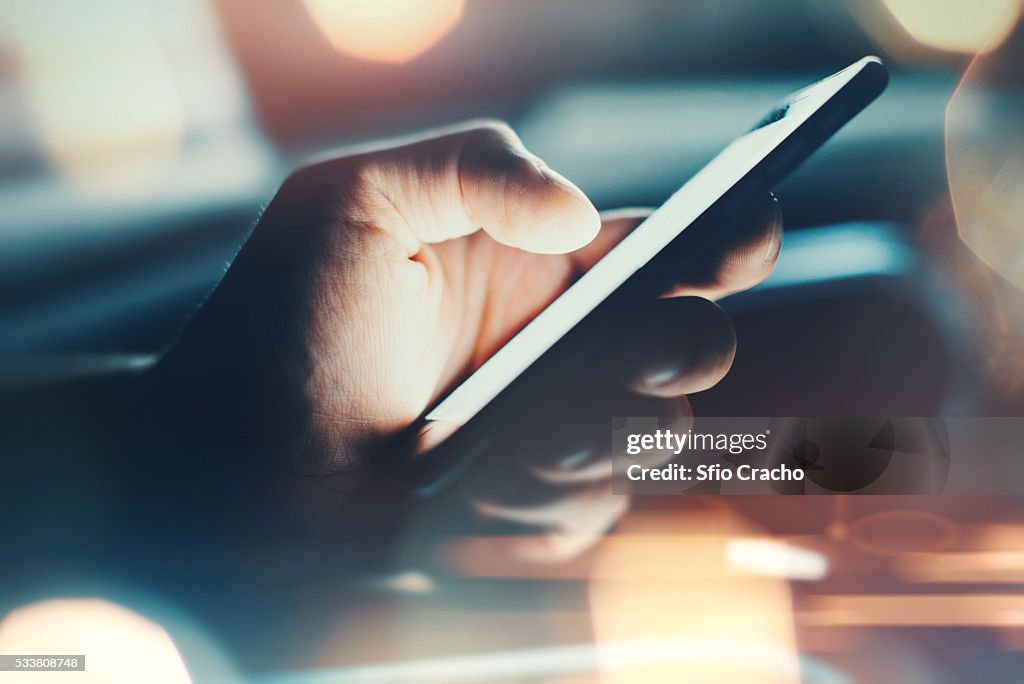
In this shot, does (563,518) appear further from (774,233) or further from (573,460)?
(774,233)

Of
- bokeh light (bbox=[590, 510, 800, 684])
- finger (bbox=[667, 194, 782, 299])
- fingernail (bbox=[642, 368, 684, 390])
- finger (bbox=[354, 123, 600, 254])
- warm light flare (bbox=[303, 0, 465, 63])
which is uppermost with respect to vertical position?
warm light flare (bbox=[303, 0, 465, 63])

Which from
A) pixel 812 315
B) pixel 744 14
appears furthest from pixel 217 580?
pixel 744 14

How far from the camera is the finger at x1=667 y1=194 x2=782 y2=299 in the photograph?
73cm

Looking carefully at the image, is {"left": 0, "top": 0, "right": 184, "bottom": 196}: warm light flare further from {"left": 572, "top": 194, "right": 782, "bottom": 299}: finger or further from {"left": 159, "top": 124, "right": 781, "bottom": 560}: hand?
{"left": 572, "top": 194, "right": 782, "bottom": 299}: finger

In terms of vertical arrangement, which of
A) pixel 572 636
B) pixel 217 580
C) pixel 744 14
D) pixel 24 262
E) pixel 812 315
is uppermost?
pixel 744 14

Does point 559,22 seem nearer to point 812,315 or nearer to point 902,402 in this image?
point 812,315

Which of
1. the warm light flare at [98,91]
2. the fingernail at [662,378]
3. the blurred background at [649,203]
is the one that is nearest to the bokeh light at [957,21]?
the blurred background at [649,203]

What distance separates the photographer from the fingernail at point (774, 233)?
74 centimetres

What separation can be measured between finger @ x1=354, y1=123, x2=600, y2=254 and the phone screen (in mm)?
64

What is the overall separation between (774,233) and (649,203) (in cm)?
16

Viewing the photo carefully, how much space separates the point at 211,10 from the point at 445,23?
0.30 metres

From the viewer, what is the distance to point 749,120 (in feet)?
2.45

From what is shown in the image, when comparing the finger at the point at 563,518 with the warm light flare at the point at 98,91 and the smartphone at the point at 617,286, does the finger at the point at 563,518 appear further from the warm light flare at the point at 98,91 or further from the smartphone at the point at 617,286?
the warm light flare at the point at 98,91

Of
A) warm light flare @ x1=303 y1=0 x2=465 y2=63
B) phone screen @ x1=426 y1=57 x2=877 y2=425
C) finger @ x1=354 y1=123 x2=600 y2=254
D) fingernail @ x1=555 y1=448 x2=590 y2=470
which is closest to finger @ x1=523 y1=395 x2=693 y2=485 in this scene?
fingernail @ x1=555 y1=448 x2=590 y2=470
